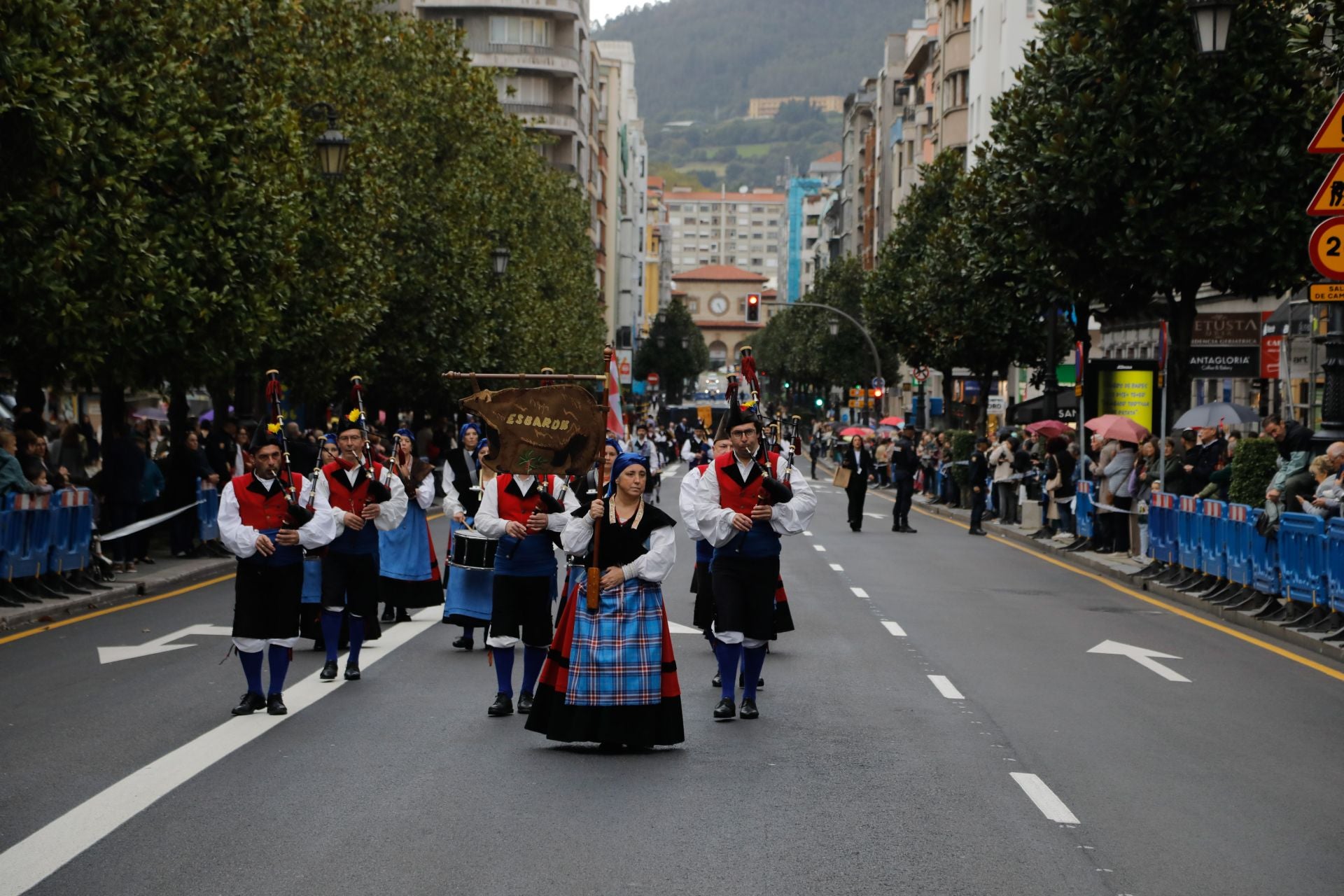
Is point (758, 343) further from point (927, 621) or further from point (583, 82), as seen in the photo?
point (927, 621)

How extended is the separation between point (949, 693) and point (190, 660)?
581 centimetres

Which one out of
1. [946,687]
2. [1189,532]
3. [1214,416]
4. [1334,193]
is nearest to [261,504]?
[946,687]

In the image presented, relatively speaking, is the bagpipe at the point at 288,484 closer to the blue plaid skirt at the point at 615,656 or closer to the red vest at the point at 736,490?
the blue plaid skirt at the point at 615,656

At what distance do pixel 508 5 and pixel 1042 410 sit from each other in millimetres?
56805

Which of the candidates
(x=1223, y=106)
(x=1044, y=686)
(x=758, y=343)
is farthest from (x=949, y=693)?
(x=758, y=343)

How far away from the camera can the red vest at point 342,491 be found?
42.1 ft

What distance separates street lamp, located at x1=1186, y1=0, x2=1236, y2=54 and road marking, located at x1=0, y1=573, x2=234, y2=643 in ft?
41.0

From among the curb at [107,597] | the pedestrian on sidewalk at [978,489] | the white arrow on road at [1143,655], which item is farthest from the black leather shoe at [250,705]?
the pedestrian on sidewalk at [978,489]

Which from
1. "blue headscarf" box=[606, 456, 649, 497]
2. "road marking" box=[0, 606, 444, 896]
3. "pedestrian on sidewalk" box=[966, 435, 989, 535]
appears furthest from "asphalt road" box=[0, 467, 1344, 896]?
"pedestrian on sidewalk" box=[966, 435, 989, 535]

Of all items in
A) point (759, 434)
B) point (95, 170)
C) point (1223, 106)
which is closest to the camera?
point (759, 434)

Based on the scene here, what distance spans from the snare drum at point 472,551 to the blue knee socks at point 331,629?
1055 millimetres

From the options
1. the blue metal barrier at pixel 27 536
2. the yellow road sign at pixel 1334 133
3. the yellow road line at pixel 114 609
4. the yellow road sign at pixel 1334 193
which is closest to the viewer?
the yellow road sign at pixel 1334 133

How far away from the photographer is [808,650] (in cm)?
1533

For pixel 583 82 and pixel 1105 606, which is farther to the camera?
pixel 583 82
